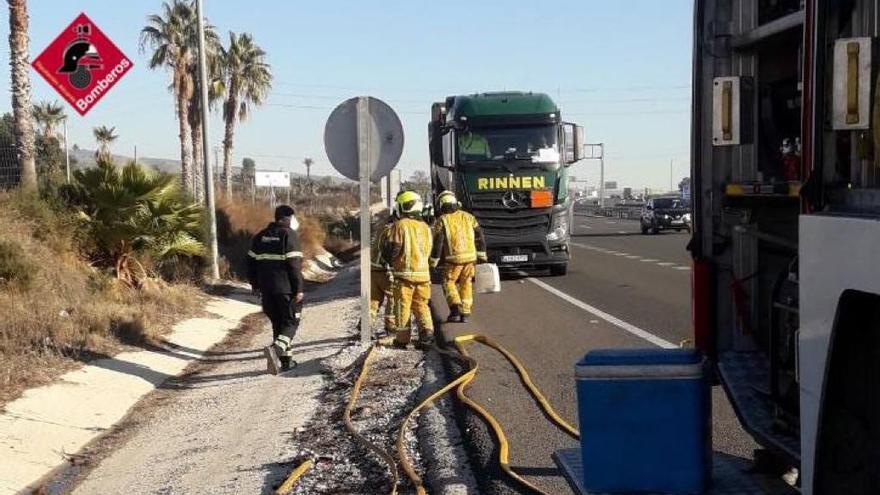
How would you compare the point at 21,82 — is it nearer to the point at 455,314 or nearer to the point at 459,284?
the point at 459,284

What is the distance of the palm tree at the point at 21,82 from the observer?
729 inches

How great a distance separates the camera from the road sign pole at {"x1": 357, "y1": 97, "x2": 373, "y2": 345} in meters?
11.6

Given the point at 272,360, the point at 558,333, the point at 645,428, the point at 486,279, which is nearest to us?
the point at 645,428

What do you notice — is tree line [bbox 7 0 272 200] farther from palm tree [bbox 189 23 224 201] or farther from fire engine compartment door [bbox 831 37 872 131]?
fire engine compartment door [bbox 831 37 872 131]

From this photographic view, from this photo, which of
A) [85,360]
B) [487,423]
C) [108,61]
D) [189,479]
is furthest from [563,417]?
[108,61]

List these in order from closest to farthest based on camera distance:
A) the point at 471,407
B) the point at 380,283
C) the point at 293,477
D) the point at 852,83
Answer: the point at 852,83 < the point at 293,477 < the point at 471,407 < the point at 380,283

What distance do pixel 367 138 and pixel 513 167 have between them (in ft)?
31.7

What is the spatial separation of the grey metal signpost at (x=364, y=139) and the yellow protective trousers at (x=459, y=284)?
2.78 meters

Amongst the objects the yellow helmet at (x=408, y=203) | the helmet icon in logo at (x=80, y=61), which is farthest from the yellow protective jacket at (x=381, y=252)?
the helmet icon in logo at (x=80, y=61)

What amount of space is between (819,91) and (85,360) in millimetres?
9852

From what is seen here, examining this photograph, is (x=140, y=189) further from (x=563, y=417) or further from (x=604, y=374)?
(x=604, y=374)

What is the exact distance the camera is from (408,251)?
11711 mm

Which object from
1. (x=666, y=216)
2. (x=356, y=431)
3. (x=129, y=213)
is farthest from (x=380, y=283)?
(x=666, y=216)

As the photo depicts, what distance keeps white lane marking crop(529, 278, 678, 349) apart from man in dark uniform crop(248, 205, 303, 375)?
3942 mm
